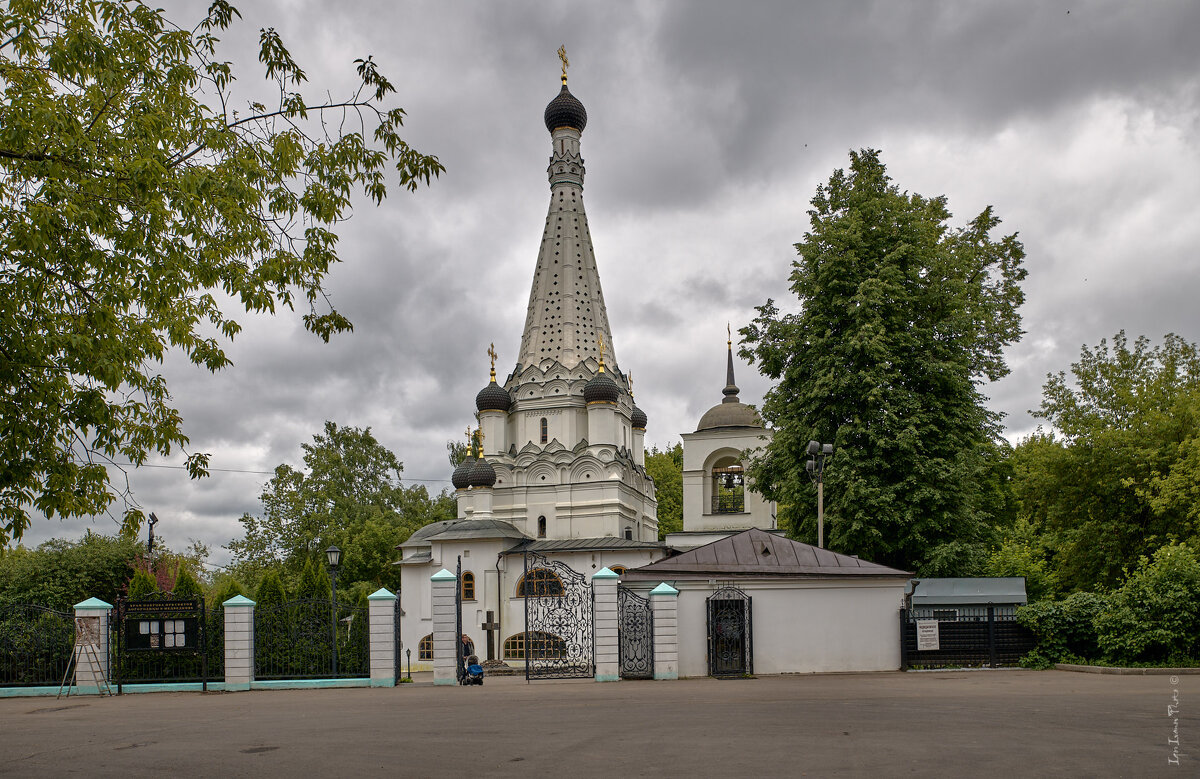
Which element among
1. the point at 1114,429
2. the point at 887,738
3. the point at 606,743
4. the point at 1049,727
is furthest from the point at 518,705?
the point at 1114,429

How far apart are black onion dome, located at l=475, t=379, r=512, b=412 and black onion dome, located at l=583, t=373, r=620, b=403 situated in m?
4.10

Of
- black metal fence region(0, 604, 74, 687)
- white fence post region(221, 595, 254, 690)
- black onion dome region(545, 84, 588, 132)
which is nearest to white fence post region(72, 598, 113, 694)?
black metal fence region(0, 604, 74, 687)

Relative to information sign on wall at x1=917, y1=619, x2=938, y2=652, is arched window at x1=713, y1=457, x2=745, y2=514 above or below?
above

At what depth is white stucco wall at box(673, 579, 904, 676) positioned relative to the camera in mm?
19453

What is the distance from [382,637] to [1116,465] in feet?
69.7

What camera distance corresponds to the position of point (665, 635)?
1762cm

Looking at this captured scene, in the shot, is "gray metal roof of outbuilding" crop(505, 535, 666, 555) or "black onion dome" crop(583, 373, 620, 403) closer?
"gray metal roof of outbuilding" crop(505, 535, 666, 555)

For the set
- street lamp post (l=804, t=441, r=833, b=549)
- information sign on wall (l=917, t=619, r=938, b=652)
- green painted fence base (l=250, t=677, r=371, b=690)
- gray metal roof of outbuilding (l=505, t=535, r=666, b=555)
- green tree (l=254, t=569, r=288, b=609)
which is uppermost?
street lamp post (l=804, t=441, r=833, b=549)

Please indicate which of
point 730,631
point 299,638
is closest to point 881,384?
point 730,631

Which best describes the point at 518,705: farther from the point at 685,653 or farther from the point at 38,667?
the point at 38,667

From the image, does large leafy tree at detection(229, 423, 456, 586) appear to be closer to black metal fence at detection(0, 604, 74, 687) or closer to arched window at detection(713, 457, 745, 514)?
arched window at detection(713, 457, 745, 514)

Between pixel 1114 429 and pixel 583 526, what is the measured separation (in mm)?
21749

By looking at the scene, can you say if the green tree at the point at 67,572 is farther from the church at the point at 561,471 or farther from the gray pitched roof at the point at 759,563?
the gray pitched roof at the point at 759,563

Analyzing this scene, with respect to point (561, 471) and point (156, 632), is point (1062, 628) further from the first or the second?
point (561, 471)
